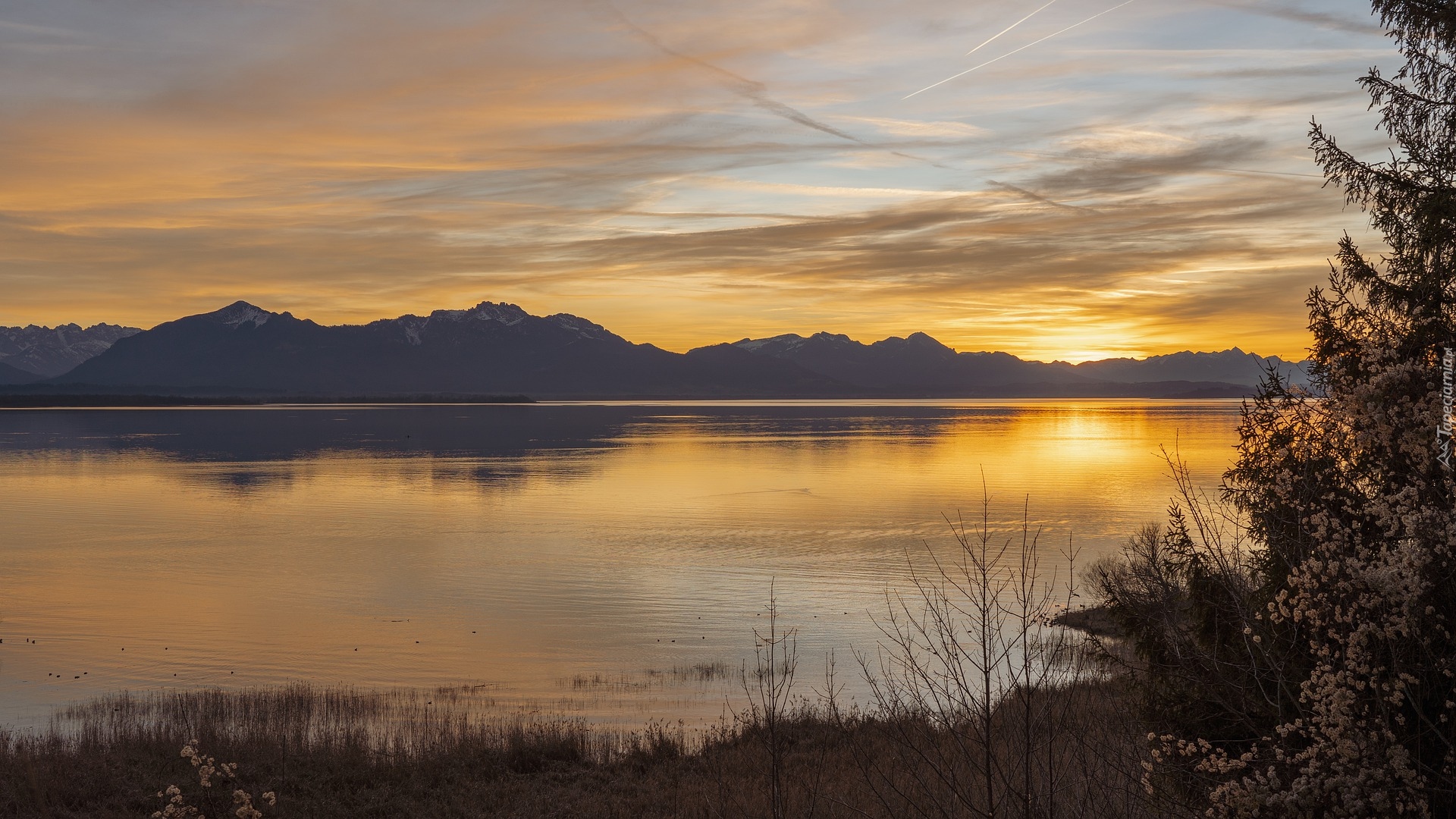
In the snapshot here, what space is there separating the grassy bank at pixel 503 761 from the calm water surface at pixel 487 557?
3.08 metres

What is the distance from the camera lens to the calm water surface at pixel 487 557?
27219 mm

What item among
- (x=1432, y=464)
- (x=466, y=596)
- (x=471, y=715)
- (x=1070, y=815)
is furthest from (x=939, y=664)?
(x=1432, y=464)

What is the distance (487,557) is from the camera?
4569 centimetres

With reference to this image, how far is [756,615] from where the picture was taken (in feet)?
109

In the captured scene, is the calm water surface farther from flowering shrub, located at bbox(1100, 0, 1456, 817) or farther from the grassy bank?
flowering shrub, located at bbox(1100, 0, 1456, 817)

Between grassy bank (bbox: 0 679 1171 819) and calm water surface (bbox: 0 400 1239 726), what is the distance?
10.1 feet

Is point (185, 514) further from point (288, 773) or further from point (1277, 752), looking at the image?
point (1277, 752)

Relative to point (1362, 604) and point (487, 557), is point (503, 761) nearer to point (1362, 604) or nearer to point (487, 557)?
point (1362, 604)

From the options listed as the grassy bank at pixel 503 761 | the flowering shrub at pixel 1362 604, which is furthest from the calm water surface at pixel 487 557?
the flowering shrub at pixel 1362 604

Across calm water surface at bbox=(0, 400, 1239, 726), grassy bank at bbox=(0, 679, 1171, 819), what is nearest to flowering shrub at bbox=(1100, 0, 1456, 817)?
grassy bank at bbox=(0, 679, 1171, 819)

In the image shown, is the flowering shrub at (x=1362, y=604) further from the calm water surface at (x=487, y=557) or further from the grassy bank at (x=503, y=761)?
the calm water surface at (x=487, y=557)

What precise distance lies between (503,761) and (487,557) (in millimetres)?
28637

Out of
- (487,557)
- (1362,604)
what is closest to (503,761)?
(1362,604)

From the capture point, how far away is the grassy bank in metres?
14.8
